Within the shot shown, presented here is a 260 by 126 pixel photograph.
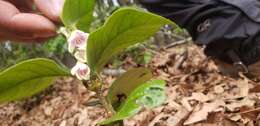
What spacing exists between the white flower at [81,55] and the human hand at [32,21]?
8 cm

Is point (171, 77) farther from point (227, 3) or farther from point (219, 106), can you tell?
point (219, 106)

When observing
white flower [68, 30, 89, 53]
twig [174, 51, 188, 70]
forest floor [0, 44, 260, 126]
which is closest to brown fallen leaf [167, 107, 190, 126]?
forest floor [0, 44, 260, 126]

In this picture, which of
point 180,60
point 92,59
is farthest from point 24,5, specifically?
point 180,60

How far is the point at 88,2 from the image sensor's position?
0.97m

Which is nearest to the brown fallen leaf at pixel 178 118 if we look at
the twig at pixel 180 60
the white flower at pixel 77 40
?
the white flower at pixel 77 40

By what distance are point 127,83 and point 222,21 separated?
92cm

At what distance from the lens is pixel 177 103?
1.77m

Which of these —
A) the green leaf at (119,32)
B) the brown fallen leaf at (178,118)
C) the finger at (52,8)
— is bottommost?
the brown fallen leaf at (178,118)

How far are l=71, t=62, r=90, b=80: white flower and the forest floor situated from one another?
14cm

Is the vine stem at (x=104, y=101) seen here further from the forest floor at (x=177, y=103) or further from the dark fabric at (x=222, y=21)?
the dark fabric at (x=222, y=21)

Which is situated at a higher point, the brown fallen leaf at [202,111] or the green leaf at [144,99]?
the green leaf at [144,99]

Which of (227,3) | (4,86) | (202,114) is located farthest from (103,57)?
(227,3)

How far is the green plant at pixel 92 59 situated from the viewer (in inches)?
35.3

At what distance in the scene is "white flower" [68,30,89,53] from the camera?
916 mm
